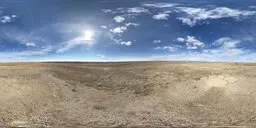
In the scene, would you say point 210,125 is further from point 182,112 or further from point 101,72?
point 101,72

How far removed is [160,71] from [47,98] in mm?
8696

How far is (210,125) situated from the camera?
2192 centimetres

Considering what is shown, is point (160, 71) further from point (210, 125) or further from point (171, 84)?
point (210, 125)

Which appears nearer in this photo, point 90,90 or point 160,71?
point 90,90

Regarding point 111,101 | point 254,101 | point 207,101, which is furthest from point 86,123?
point 254,101

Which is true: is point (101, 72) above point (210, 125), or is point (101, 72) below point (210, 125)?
above

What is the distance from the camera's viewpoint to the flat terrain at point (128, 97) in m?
23.0

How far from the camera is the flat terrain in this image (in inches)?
905

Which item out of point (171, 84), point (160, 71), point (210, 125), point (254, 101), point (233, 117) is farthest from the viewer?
point (160, 71)

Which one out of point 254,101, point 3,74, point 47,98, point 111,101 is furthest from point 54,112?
point 254,101

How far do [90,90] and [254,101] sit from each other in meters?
9.63

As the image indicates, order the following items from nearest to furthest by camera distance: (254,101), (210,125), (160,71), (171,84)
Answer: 1. (210,125)
2. (254,101)
3. (171,84)
4. (160,71)

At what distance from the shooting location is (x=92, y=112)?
957 inches

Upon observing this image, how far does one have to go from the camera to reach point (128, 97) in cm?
2645
